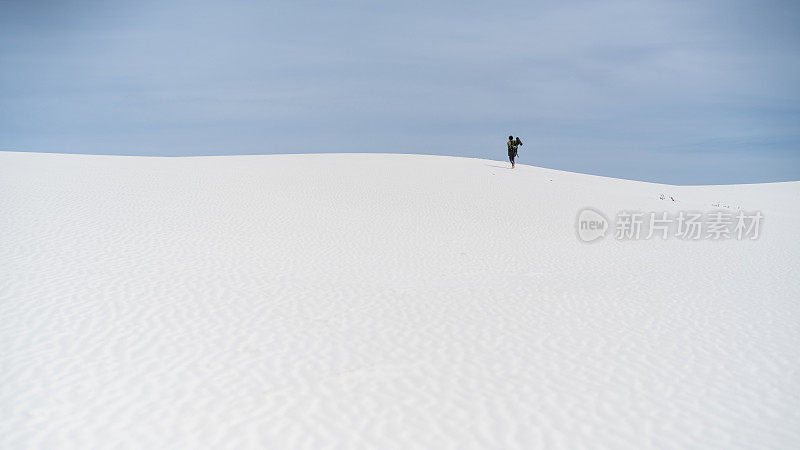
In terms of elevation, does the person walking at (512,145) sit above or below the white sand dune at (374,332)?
above

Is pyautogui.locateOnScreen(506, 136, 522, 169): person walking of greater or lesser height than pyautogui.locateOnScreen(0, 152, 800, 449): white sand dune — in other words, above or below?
above

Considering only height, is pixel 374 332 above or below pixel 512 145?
below

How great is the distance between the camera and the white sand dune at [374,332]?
5.32m

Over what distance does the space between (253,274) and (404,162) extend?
74.8 ft

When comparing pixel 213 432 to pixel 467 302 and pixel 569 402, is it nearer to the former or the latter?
pixel 569 402

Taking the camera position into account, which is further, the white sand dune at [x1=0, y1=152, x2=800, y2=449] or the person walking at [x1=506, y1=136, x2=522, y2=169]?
the person walking at [x1=506, y1=136, x2=522, y2=169]

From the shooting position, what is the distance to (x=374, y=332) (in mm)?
7848

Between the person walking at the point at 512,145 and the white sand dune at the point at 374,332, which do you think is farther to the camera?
the person walking at the point at 512,145

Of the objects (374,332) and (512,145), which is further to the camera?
(512,145)

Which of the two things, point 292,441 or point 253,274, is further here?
point 253,274

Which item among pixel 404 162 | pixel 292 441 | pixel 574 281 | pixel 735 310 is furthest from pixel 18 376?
pixel 404 162

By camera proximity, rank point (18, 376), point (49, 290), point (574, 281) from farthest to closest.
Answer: point (574, 281)
point (49, 290)
point (18, 376)

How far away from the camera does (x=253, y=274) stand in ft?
34.5

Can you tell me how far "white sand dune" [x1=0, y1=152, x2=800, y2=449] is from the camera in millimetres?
5316
